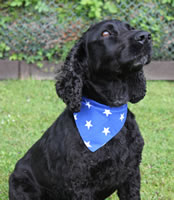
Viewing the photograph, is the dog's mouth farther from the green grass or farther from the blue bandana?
the green grass

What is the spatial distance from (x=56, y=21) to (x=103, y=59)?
17.1 ft

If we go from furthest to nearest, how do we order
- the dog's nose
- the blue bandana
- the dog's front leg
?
the dog's front leg
the blue bandana
the dog's nose

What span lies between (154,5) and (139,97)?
17.3 ft

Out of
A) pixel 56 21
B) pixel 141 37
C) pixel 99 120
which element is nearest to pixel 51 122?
pixel 99 120

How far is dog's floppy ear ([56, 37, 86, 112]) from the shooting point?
2.73 metres

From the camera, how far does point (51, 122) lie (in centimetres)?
544

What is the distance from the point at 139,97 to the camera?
3025mm

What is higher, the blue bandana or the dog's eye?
the dog's eye

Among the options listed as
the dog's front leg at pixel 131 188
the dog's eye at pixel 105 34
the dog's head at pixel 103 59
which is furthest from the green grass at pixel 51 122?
the dog's eye at pixel 105 34

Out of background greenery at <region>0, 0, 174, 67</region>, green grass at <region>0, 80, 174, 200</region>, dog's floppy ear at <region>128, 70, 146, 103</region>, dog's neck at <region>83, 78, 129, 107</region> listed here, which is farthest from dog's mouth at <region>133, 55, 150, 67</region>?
background greenery at <region>0, 0, 174, 67</region>

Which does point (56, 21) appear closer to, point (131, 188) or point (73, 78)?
point (73, 78)

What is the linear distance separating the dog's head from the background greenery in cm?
471

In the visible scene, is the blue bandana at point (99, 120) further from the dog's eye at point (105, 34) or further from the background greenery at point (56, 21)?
the background greenery at point (56, 21)

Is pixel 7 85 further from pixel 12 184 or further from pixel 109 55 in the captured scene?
pixel 109 55
